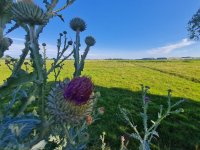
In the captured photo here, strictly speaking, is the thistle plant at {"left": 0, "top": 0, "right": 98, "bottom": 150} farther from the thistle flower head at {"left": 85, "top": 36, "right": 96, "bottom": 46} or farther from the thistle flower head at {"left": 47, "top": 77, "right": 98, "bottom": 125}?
the thistle flower head at {"left": 85, "top": 36, "right": 96, "bottom": 46}

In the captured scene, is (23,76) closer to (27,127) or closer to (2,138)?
(27,127)

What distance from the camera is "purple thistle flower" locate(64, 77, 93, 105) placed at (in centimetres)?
174

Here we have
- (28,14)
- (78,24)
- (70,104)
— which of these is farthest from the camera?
(78,24)

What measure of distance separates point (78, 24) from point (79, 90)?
1.32 meters

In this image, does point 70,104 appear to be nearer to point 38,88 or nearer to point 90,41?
point 38,88

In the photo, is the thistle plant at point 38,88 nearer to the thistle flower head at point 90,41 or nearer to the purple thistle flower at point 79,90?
the purple thistle flower at point 79,90

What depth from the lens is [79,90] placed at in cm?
173

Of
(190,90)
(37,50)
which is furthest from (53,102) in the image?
(190,90)

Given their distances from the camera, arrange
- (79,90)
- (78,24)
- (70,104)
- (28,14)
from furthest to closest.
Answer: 1. (78,24)
2. (70,104)
3. (79,90)
4. (28,14)

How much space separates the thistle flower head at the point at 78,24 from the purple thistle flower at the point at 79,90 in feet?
3.93

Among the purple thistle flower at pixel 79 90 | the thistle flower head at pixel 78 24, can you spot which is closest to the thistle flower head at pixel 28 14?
the purple thistle flower at pixel 79 90

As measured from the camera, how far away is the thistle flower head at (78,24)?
2.96 m

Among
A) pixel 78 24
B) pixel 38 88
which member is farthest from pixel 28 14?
pixel 78 24

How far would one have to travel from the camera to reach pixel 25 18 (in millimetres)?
1518
